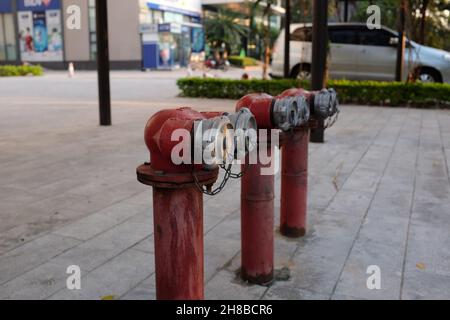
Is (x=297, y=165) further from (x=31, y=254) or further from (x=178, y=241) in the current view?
(x=31, y=254)

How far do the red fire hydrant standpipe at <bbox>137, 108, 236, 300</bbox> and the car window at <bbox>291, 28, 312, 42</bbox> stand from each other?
48.1ft

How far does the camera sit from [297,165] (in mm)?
3910

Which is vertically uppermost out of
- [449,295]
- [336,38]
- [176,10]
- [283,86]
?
[176,10]

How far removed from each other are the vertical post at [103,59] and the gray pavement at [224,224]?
140 cm

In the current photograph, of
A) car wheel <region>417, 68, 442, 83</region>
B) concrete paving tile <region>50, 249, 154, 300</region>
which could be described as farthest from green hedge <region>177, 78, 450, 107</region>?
concrete paving tile <region>50, 249, 154, 300</region>

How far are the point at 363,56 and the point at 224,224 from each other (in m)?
13.0

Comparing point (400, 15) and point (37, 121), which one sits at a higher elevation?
point (400, 15)

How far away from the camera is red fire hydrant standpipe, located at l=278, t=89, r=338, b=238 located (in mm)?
3852

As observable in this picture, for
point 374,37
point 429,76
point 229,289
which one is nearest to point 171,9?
point 374,37

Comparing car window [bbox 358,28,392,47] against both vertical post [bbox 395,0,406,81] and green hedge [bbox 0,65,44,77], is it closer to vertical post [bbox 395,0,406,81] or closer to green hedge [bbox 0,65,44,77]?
vertical post [bbox 395,0,406,81]

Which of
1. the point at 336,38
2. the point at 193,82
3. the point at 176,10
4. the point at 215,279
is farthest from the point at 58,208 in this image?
the point at 176,10

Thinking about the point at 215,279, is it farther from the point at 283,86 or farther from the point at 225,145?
the point at 283,86

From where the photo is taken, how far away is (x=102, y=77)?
10.1 m

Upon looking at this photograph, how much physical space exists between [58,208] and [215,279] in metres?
2.06
